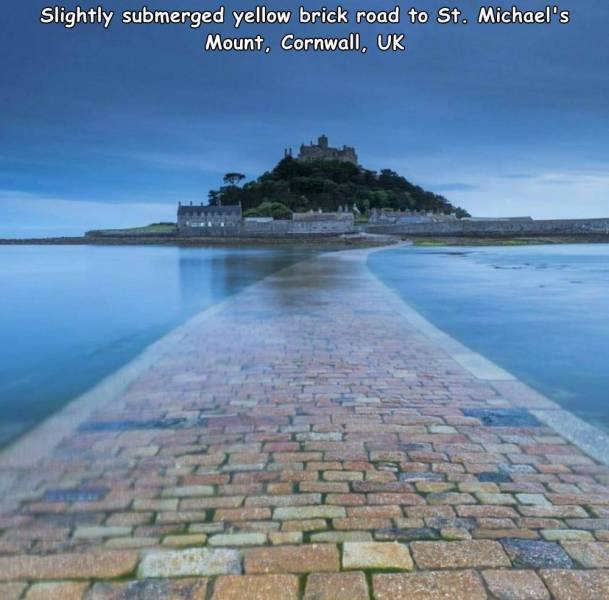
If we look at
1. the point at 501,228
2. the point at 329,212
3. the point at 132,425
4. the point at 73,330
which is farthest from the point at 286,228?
the point at 132,425

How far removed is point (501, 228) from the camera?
8500 centimetres

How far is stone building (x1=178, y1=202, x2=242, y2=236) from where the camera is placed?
3637 inches

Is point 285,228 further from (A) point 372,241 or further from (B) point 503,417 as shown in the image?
(B) point 503,417

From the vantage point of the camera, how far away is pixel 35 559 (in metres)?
2.69

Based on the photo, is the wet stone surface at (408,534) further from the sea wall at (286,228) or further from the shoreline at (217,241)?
the sea wall at (286,228)

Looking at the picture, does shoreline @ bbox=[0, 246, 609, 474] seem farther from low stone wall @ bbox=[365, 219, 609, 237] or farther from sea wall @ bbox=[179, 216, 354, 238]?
low stone wall @ bbox=[365, 219, 609, 237]

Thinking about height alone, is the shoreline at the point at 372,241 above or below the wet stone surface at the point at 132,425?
below

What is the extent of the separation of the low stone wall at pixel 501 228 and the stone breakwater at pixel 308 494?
252ft

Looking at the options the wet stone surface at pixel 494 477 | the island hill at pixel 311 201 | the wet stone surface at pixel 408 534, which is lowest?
the wet stone surface at pixel 494 477

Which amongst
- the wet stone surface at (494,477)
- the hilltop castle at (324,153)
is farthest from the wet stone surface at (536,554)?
the hilltop castle at (324,153)

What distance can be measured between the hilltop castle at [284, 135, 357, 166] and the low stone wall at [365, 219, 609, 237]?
47.3 metres

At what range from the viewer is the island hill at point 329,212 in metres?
82.5

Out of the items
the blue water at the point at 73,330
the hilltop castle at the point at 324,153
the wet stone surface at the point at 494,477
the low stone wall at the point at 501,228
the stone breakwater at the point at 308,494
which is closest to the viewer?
the stone breakwater at the point at 308,494

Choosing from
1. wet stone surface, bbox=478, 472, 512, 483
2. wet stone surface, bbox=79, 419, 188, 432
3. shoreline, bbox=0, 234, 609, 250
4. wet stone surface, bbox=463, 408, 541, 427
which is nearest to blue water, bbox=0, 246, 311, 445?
wet stone surface, bbox=79, 419, 188, 432
